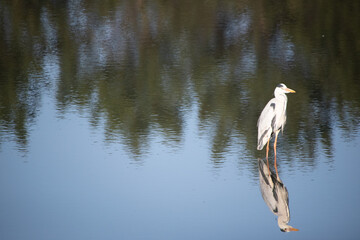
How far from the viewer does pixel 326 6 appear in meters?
11.2

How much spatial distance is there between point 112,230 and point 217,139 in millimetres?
1864

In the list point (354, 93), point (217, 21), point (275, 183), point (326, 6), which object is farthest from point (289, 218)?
point (326, 6)

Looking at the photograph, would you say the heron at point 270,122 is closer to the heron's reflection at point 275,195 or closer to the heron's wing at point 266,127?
the heron's wing at point 266,127

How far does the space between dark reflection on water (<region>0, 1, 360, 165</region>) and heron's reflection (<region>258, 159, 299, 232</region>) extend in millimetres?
479

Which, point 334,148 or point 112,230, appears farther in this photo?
point 334,148

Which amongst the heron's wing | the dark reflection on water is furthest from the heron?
the dark reflection on water

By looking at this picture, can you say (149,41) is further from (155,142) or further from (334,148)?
(334,148)

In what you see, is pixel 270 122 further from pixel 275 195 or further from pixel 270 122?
pixel 275 195

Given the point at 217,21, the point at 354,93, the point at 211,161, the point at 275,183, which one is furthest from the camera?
the point at 217,21

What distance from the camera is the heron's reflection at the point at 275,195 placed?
4.01 meters

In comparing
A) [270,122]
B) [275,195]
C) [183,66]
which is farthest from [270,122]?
[183,66]

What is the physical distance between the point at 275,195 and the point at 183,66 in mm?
3942

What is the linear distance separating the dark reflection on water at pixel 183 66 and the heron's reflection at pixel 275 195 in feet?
1.57

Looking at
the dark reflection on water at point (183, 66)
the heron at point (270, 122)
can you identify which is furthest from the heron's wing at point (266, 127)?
the dark reflection on water at point (183, 66)
